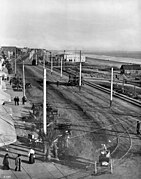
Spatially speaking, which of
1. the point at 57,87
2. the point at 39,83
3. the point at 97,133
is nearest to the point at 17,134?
the point at 97,133

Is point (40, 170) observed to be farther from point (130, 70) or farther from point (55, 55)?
point (55, 55)

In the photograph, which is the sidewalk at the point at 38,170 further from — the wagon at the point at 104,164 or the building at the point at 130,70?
the building at the point at 130,70

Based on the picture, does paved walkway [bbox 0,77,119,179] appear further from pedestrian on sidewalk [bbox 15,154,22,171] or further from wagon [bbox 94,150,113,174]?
wagon [bbox 94,150,113,174]

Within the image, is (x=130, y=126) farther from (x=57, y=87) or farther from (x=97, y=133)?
(x=57, y=87)

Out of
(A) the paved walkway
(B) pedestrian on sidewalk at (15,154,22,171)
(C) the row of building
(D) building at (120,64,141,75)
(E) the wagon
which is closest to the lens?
(A) the paved walkway

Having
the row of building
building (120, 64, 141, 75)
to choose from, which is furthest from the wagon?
building (120, 64, 141, 75)

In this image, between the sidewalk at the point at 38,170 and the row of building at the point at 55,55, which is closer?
the sidewalk at the point at 38,170

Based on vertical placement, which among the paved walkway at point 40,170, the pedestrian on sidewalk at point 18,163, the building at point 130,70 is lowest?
the paved walkway at point 40,170

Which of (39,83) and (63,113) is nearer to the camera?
(63,113)

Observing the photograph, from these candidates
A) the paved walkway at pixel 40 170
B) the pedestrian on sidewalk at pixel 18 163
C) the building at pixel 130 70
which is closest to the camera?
the paved walkway at pixel 40 170

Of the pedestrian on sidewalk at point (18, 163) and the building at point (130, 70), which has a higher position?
the building at point (130, 70)

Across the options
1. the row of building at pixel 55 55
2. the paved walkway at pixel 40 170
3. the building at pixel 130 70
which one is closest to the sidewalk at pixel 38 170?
the paved walkway at pixel 40 170
